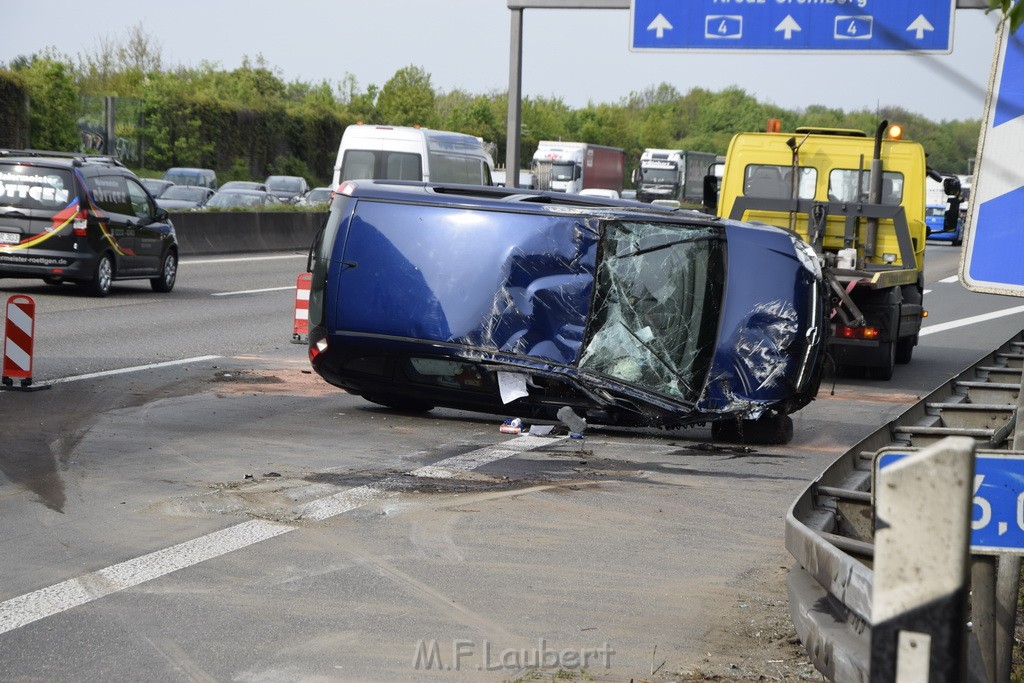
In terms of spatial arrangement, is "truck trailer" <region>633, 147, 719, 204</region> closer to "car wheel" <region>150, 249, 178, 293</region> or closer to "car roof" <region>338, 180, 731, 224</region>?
"car wheel" <region>150, 249, 178, 293</region>

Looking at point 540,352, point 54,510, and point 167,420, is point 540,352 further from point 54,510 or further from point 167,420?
point 54,510

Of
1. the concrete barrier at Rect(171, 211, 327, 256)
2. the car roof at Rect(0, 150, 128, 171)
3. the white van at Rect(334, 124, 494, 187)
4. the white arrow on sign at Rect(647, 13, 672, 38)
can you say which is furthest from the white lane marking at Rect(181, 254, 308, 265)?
the white arrow on sign at Rect(647, 13, 672, 38)

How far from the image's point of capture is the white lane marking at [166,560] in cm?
568

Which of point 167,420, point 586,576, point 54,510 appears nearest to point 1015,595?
point 586,576

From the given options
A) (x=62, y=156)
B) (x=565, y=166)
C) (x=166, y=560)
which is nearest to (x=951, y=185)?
(x=62, y=156)

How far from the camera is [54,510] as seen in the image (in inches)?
295

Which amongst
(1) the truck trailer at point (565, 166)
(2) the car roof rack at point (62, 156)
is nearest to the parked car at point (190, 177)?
(1) the truck trailer at point (565, 166)

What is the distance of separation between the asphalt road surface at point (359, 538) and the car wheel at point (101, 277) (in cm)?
675

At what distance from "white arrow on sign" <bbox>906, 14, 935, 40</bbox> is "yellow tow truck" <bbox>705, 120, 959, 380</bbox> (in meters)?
2.05

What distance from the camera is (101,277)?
65.6 ft

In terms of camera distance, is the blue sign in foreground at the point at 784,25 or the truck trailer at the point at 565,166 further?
the truck trailer at the point at 565,166

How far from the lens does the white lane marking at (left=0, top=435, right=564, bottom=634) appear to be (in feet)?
18.6

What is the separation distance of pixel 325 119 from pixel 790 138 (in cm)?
5558

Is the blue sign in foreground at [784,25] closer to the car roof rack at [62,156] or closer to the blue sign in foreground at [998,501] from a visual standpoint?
the car roof rack at [62,156]
